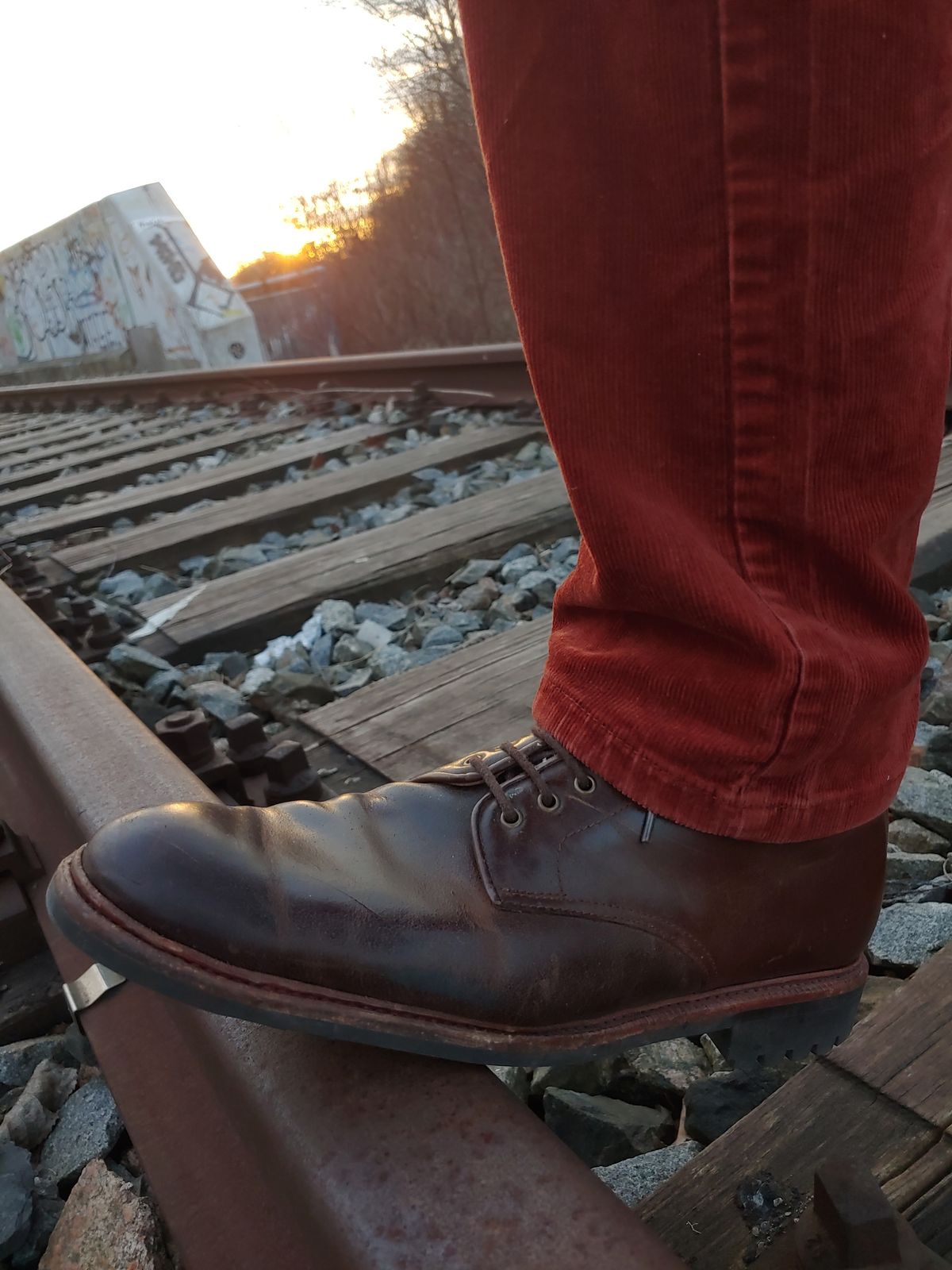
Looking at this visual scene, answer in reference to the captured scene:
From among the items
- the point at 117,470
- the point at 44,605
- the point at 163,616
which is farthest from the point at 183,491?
the point at 163,616

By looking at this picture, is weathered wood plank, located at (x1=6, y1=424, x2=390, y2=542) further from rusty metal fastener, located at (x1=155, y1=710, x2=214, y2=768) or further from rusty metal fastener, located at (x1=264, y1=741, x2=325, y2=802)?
rusty metal fastener, located at (x1=264, y1=741, x2=325, y2=802)

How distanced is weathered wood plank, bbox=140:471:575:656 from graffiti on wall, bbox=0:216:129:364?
14806 millimetres

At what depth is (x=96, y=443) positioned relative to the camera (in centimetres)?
669

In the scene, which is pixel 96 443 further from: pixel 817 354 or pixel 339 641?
pixel 817 354

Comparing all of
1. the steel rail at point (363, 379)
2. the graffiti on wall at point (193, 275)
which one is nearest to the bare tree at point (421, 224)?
the graffiti on wall at point (193, 275)

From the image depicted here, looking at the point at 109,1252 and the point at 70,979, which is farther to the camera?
the point at 70,979

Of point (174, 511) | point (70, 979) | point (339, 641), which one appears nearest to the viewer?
point (70, 979)

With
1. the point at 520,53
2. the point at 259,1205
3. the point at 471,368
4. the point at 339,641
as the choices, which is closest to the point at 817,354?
the point at 520,53

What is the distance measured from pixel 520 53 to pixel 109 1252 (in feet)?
3.60

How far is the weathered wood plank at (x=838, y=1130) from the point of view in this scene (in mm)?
854

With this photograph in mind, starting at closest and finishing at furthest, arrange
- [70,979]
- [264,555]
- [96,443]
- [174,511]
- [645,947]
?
[645,947]
[70,979]
[264,555]
[174,511]
[96,443]

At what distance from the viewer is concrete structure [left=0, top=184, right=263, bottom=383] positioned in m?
14.9

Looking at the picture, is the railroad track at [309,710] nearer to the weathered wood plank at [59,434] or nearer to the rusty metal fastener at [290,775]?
the rusty metal fastener at [290,775]

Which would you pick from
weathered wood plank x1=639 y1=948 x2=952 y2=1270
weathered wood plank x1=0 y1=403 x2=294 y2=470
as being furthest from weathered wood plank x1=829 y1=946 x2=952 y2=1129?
weathered wood plank x1=0 y1=403 x2=294 y2=470
